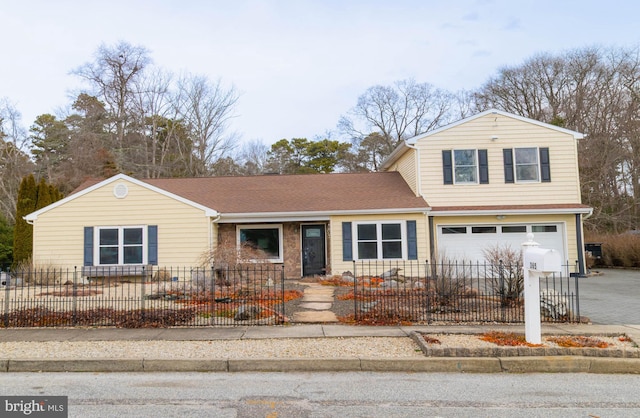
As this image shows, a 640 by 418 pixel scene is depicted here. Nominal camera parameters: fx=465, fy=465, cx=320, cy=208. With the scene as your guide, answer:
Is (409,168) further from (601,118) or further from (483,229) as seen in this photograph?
(601,118)

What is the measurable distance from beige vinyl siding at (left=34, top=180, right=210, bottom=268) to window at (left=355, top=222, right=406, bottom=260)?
5.58 metres

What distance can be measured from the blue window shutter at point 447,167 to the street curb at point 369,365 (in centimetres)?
1205

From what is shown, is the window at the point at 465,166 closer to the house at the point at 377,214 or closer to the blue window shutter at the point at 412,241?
the house at the point at 377,214

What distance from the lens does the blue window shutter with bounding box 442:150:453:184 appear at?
59.1 feet

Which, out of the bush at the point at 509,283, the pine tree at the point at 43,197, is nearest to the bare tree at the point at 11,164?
the pine tree at the point at 43,197

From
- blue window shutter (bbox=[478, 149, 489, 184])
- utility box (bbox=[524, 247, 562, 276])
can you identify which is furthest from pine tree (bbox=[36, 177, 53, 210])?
utility box (bbox=[524, 247, 562, 276])

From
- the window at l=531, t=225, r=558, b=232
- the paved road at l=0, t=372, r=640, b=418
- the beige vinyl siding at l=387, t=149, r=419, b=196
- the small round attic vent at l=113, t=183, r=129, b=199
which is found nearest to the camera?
the paved road at l=0, t=372, r=640, b=418

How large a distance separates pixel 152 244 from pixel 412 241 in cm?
929

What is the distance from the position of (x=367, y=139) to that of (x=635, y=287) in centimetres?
2800

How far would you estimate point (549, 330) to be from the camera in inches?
316

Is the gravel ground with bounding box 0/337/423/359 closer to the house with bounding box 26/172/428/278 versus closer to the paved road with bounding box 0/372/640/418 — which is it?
the paved road with bounding box 0/372/640/418

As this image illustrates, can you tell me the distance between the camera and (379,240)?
17.1 m

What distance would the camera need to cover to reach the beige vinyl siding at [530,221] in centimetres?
1762

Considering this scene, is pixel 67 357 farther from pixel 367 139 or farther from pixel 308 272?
pixel 367 139
